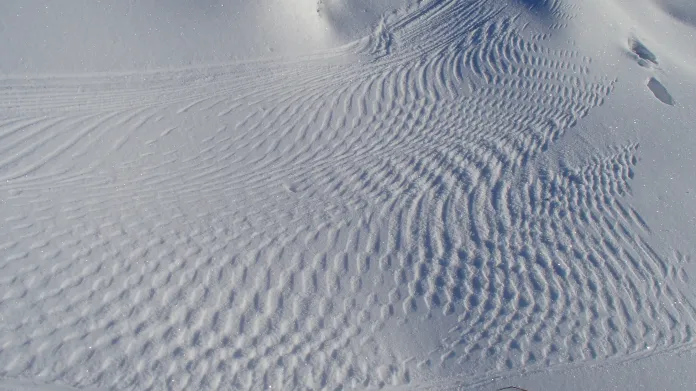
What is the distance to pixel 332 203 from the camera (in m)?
6.43

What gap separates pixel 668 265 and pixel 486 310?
2586 millimetres

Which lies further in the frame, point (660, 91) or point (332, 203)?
point (660, 91)

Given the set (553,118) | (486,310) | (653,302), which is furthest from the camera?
(553,118)

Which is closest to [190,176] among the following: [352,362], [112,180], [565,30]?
[112,180]

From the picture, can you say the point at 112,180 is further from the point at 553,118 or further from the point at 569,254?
the point at 553,118

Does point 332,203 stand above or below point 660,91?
below

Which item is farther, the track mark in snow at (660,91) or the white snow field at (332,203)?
the track mark in snow at (660,91)

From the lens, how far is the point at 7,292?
203 inches

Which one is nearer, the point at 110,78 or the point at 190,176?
the point at 190,176

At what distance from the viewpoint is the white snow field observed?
16.8 feet

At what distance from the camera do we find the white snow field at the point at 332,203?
511 cm

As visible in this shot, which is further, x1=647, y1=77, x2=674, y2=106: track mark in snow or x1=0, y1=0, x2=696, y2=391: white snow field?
x1=647, y1=77, x2=674, y2=106: track mark in snow

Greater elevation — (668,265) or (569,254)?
(569,254)

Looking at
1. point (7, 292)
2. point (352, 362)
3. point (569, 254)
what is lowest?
point (352, 362)
